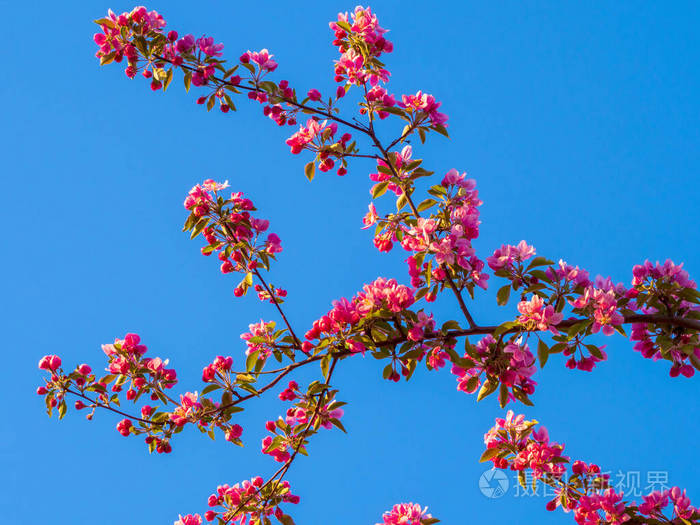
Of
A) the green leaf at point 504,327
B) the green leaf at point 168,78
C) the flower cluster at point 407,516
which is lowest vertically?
the flower cluster at point 407,516

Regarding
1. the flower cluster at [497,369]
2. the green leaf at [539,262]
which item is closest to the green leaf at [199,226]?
the flower cluster at [497,369]

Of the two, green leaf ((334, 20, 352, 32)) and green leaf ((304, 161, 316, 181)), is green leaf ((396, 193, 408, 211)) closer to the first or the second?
green leaf ((304, 161, 316, 181))

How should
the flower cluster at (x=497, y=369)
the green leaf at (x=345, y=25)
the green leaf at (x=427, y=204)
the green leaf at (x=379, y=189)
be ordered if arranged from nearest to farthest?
the flower cluster at (x=497, y=369), the green leaf at (x=427, y=204), the green leaf at (x=379, y=189), the green leaf at (x=345, y=25)

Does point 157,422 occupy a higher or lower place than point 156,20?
lower

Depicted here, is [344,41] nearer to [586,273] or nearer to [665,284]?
[586,273]

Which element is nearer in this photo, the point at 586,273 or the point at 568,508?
the point at 586,273

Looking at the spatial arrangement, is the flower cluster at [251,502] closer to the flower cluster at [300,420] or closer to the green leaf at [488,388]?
the flower cluster at [300,420]

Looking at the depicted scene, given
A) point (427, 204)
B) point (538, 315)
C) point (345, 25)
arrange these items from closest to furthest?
point (538, 315), point (427, 204), point (345, 25)

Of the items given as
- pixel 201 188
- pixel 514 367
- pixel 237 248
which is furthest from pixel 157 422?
pixel 514 367

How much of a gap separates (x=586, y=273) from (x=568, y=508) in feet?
5.66

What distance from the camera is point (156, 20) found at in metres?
4.09

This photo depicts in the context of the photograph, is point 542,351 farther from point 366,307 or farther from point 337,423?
point 337,423

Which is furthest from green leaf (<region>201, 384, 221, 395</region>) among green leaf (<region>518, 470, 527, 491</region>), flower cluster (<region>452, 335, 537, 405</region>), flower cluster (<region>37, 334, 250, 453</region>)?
green leaf (<region>518, 470, 527, 491</region>)

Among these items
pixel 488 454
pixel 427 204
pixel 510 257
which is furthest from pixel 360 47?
pixel 488 454
